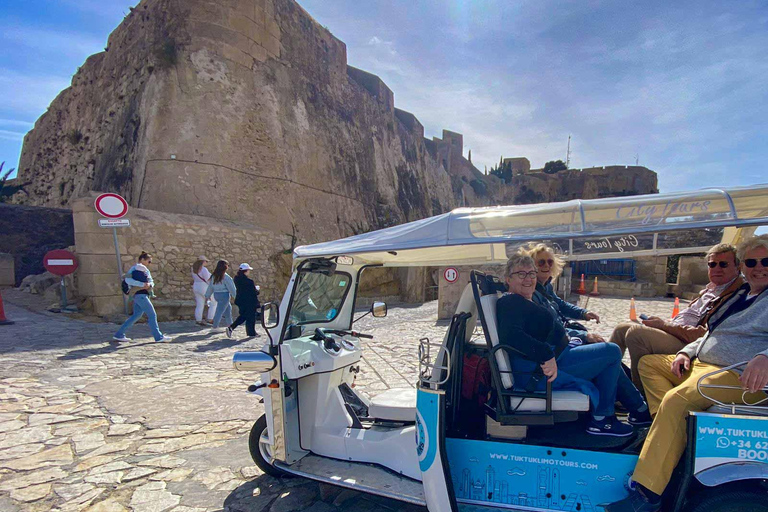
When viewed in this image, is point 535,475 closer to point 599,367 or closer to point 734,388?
point 599,367

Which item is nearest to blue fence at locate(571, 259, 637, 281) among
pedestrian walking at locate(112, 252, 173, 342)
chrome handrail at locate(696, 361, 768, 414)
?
pedestrian walking at locate(112, 252, 173, 342)

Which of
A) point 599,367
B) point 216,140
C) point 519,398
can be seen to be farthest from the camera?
point 216,140

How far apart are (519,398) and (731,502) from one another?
1.05 meters

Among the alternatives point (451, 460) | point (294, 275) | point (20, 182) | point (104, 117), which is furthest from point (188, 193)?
point (20, 182)

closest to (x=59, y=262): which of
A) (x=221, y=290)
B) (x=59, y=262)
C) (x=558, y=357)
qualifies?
(x=59, y=262)

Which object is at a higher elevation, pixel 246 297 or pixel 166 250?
pixel 166 250

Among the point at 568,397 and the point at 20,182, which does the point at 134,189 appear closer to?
the point at 568,397

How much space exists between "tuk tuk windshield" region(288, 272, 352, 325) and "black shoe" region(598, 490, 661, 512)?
237 cm

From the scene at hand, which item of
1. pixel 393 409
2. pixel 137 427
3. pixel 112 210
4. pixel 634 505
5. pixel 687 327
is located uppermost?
pixel 112 210

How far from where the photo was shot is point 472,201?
45906mm

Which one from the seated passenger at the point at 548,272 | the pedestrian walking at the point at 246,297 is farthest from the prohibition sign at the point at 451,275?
the seated passenger at the point at 548,272

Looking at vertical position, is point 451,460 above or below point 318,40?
below

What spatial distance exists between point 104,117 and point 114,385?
16.1 metres

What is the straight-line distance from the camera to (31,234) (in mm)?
15203
